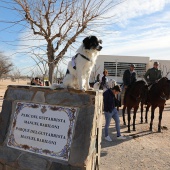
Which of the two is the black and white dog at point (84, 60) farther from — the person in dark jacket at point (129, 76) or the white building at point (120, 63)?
the white building at point (120, 63)

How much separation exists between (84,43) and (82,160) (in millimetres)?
2002

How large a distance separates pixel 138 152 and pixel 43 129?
10.9 feet

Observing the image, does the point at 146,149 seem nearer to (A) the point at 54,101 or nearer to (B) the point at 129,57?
(A) the point at 54,101

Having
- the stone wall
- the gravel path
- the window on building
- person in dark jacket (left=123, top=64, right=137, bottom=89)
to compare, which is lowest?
the gravel path

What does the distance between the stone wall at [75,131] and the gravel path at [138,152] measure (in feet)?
3.90

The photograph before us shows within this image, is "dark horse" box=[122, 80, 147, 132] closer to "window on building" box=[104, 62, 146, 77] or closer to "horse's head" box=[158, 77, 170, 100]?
"horse's head" box=[158, 77, 170, 100]

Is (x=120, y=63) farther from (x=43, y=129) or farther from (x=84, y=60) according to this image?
(x=43, y=129)

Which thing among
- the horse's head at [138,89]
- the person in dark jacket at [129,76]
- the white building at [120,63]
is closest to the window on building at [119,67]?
the white building at [120,63]

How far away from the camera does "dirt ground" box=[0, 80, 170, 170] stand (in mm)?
5723

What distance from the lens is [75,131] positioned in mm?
4238

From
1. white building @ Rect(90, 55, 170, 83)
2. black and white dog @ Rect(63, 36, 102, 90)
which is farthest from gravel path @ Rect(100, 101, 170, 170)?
white building @ Rect(90, 55, 170, 83)

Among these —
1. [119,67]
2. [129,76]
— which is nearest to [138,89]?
[129,76]

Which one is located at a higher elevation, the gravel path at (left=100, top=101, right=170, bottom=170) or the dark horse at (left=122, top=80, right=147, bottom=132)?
the dark horse at (left=122, top=80, right=147, bottom=132)

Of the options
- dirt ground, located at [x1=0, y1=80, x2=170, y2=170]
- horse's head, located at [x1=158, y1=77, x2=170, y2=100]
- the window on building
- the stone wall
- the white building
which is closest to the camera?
the stone wall
